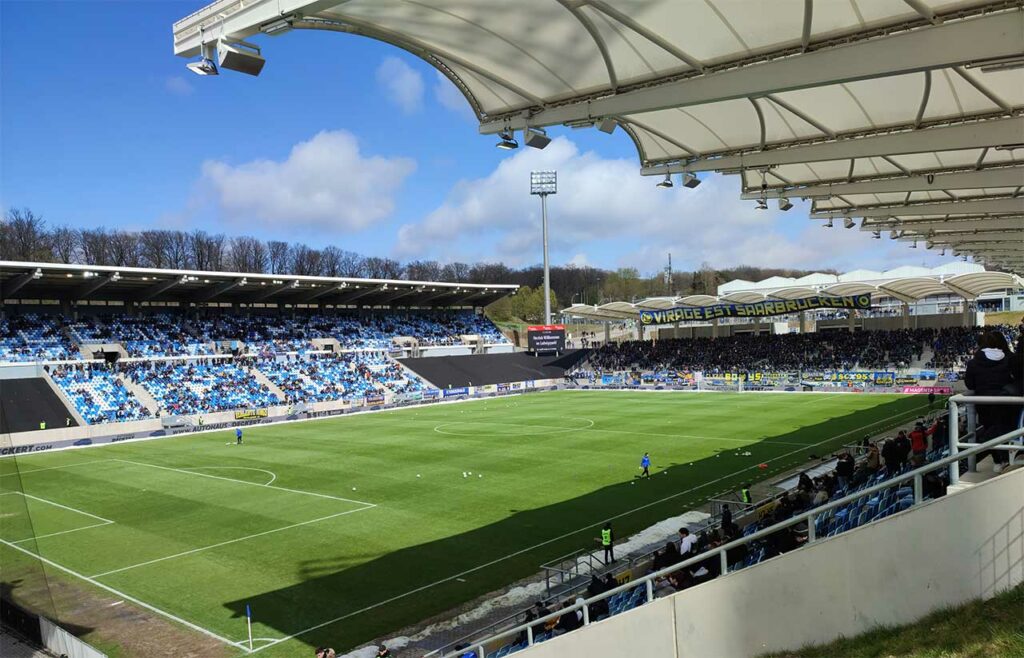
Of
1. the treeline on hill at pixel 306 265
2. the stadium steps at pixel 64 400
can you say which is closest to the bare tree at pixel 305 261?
the treeline on hill at pixel 306 265

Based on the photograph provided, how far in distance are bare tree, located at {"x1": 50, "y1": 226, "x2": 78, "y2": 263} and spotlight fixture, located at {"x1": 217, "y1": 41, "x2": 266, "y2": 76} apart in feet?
317

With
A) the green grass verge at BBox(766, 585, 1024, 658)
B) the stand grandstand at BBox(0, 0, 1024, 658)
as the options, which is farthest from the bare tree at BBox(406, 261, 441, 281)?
the green grass verge at BBox(766, 585, 1024, 658)

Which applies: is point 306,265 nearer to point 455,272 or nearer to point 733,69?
point 455,272

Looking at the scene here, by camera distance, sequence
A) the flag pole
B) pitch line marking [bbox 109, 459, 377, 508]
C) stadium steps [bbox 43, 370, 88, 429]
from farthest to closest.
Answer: stadium steps [bbox 43, 370, 88, 429]
pitch line marking [bbox 109, 459, 377, 508]
the flag pole

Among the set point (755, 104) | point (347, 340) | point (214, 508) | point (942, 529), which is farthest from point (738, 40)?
point (347, 340)

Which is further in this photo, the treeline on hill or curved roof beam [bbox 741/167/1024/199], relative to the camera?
the treeline on hill

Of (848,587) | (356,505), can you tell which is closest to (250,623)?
(356,505)

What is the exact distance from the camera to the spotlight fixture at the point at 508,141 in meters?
12.7

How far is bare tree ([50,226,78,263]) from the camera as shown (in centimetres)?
9075

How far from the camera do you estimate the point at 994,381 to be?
308 inches

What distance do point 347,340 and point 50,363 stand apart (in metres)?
26.4

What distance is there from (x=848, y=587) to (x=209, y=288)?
62606 mm

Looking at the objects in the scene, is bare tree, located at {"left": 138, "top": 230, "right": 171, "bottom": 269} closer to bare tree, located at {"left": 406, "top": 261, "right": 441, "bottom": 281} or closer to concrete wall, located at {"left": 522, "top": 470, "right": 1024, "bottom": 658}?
bare tree, located at {"left": 406, "top": 261, "right": 441, "bottom": 281}

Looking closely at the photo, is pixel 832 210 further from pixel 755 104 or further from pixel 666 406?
pixel 666 406
